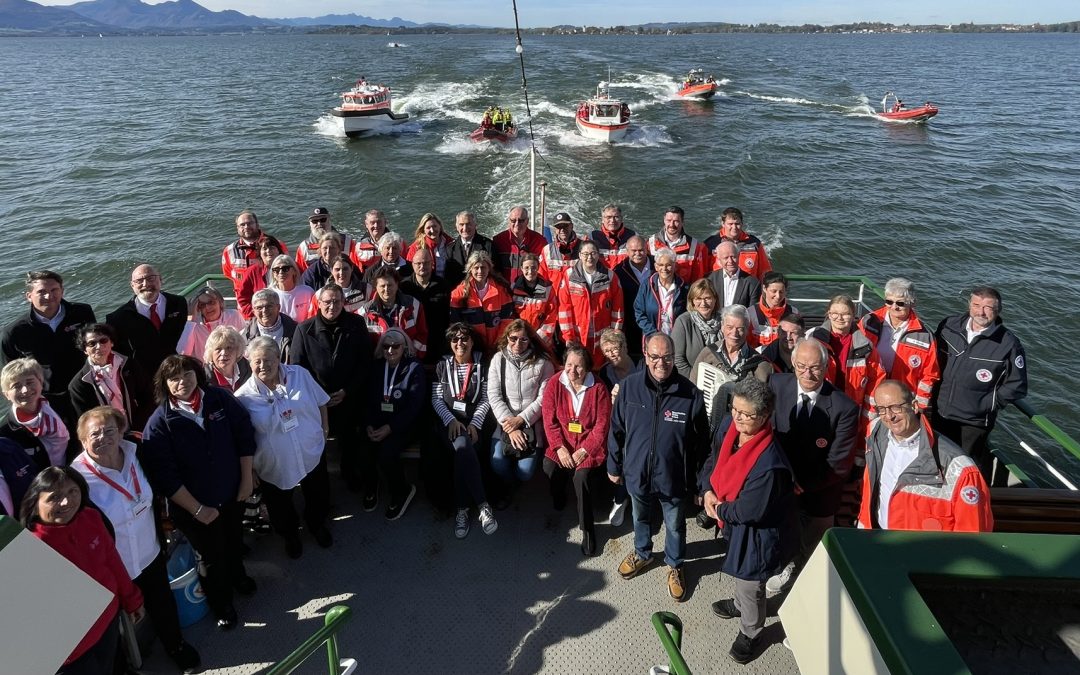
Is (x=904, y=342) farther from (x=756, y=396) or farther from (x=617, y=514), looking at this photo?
(x=617, y=514)

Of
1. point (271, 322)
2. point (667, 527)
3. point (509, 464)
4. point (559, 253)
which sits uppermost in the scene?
point (559, 253)

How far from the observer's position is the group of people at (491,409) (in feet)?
10.3

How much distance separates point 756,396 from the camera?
3.11 metres

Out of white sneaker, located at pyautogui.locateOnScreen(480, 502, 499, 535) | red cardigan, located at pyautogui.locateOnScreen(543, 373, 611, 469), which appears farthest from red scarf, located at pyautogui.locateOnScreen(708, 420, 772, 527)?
white sneaker, located at pyautogui.locateOnScreen(480, 502, 499, 535)

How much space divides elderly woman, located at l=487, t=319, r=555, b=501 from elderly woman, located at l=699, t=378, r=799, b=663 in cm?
132

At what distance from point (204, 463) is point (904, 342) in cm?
454

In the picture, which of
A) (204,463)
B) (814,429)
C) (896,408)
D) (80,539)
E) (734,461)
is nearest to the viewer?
(80,539)

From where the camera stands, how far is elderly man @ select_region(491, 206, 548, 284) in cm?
612

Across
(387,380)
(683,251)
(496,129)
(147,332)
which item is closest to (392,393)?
(387,380)

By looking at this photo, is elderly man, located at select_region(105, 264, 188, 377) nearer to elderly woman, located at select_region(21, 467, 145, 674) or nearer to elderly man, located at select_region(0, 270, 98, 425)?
elderly man, located at select_region(0, 270, 98, 425)

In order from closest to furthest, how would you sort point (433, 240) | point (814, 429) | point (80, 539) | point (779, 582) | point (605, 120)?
point (80, 539) < point (814, 429) < point (779, 582) < point (433, 240) < point (605, 120)

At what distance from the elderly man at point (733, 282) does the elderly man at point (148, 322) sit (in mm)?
4149

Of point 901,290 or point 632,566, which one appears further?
point 901,290

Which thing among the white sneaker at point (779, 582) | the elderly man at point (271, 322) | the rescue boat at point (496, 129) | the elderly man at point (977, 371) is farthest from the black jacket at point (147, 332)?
the rescue boat at point (496, 129)
